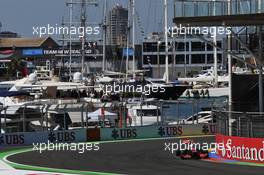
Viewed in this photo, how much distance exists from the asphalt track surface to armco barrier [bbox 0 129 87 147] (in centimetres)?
290

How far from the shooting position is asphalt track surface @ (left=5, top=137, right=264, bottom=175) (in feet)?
67.5

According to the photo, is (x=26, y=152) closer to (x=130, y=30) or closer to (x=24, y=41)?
(x=130, y=30)

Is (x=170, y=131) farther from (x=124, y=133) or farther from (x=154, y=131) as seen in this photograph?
(x=124, y=133)

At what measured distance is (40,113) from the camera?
34.3 metres

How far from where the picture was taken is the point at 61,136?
33281mm

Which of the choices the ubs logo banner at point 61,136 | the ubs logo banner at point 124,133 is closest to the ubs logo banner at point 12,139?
the ubs logo banner at point 61,136

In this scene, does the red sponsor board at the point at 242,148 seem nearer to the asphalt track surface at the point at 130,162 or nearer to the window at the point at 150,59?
the asphalt track surface at the point at 130,162

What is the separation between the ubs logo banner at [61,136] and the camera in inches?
1302

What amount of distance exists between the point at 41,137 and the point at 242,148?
1274 centimetres

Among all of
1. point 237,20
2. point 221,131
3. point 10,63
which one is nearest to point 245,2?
point 237,20

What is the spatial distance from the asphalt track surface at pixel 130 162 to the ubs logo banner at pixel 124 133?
3.71 metres

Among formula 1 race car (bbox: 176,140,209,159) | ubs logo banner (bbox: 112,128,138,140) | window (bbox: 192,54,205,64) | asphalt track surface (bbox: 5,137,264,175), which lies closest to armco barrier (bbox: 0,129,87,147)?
ubs logo banner (bbox: 112,128,138,140)

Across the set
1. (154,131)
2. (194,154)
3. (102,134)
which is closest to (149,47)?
(154,131)

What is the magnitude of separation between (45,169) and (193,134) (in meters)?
16.5
